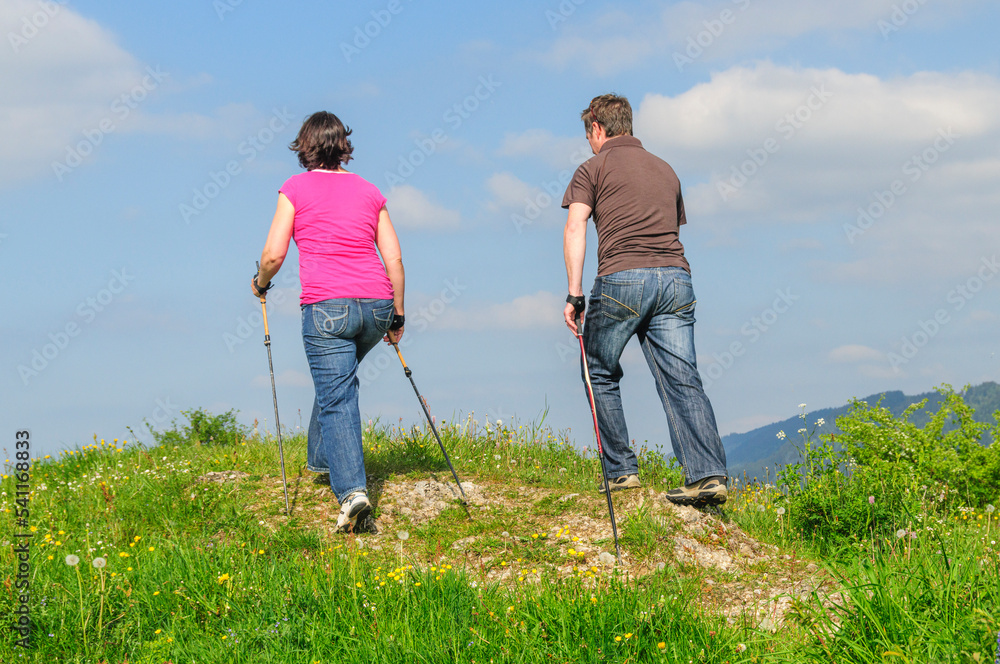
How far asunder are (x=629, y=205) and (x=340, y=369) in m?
2.60

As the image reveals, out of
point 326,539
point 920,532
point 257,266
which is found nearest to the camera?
point 920,532

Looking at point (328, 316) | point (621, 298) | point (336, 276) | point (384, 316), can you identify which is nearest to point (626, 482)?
point (621, 298)

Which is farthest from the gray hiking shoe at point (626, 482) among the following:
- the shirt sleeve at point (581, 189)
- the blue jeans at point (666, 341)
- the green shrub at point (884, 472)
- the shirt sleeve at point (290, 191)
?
the shirt sleeve at point (290, 191)

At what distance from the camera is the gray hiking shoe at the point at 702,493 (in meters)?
6.13

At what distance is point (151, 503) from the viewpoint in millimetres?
6895

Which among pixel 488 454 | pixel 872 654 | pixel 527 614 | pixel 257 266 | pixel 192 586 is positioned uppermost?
pixel 257 266

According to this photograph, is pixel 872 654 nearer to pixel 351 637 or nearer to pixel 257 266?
pixel 351 637

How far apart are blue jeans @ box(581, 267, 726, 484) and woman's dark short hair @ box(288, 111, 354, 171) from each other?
2306 millimetres

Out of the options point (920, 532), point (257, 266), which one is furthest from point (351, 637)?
point (920, 532)

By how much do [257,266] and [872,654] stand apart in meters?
5.17

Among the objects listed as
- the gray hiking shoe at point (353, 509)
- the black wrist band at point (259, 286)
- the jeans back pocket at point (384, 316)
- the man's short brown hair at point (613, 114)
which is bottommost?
the gray hiking shoe at point (353, 509)

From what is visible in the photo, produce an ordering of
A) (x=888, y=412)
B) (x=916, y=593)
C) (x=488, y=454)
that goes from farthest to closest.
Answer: (x=888, y=412), (x=488, y=454), (x=916, y=593)

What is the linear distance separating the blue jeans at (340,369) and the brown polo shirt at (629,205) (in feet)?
5.89

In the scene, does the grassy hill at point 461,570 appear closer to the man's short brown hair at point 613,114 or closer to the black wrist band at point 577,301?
the black wrist band at point 577,301
